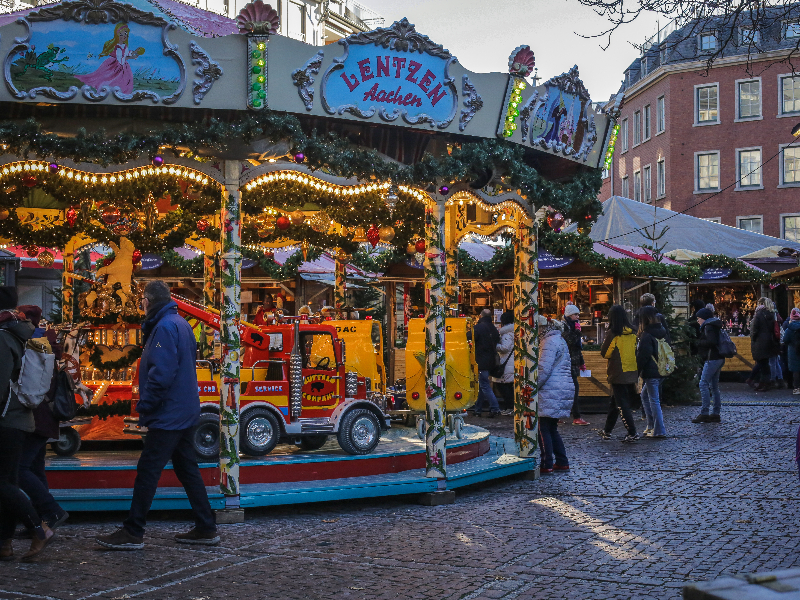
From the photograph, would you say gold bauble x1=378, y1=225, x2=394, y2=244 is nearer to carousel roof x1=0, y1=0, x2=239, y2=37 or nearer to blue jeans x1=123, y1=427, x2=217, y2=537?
carousel roof x1=0, y1=0, x2=239, y2=37

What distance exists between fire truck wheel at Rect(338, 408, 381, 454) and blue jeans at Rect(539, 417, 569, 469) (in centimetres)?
201

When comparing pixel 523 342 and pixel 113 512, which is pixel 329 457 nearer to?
Result: pixel 113 512

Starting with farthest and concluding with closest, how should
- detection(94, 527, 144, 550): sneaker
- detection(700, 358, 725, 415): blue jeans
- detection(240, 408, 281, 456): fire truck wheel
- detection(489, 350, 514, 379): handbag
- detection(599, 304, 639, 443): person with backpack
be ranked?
detection(489, 350, 514, 379): handbag < detection(700, 358, 725, 415): blue jeans < detection(599, 304, 639, 443): person with backpack < detection(240, 408, 281, 456): fire truck wheel < detection(94, 527, 144, 550): sneaker

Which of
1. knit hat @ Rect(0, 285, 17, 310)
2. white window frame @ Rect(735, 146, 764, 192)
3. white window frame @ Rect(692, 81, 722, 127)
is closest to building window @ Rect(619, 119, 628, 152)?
white window frame @ Rect(692, 81, 722, 127)

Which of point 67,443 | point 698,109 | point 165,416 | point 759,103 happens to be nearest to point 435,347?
point 165,416

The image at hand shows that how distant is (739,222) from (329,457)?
33.8 meters

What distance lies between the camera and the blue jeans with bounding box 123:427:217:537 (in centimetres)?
698

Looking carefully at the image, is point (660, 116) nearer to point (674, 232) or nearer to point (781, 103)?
point (781, 103)

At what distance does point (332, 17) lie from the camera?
141 feet

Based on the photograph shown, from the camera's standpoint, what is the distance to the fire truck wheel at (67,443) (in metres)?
9.48

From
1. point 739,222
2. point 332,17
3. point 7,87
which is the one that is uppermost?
point 332,17

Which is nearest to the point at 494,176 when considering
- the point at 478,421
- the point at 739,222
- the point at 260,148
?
the point at 260,148

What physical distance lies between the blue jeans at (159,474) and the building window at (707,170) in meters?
36.0

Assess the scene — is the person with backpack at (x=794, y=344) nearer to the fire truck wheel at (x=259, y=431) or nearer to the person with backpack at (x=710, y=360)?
the person with backpack at (x=710, y=360)
